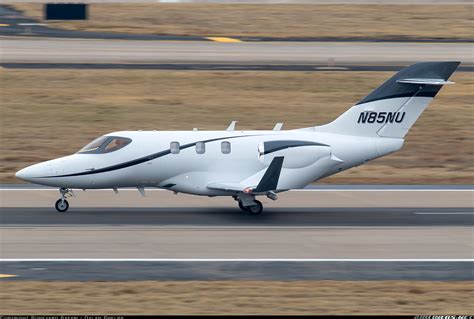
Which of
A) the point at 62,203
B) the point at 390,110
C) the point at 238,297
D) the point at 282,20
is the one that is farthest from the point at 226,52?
the point at 238,297

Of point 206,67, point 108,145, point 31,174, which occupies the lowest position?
point 31,174

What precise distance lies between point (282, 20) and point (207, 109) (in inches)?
1050

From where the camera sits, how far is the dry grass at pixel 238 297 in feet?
65.4

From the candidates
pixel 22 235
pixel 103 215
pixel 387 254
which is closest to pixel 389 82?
pixel 387 254

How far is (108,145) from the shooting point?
3112 cm

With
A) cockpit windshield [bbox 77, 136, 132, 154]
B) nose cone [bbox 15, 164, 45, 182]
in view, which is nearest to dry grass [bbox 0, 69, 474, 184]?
nose cone [bbox 15, 164, 45, 182]

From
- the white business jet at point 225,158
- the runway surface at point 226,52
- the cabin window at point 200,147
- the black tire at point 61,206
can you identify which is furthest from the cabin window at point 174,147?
the runway surface at point 226,52

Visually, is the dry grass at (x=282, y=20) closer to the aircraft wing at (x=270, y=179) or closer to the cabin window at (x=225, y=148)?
the cabin window at (x=225, y=148)

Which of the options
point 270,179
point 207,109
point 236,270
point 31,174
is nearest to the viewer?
point 236,270

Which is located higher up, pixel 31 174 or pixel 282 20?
pixel 282 20

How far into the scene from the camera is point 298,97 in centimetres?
5272

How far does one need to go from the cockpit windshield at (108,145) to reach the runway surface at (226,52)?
28.4 m

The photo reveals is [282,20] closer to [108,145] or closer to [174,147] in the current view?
[174,147]

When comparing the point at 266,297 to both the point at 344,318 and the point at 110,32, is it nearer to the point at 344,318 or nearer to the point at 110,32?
the point at 344,318
